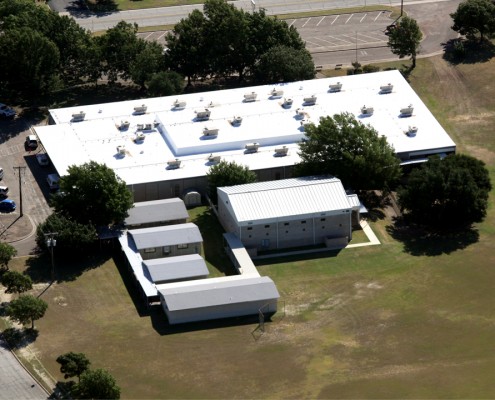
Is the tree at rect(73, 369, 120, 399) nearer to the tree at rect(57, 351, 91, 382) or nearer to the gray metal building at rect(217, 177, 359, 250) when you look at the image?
the tree at rect(57, 351, 91, 382)

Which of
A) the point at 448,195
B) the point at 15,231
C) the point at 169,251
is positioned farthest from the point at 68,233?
the point at 448,195

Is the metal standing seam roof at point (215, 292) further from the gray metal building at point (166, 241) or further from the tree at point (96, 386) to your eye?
the tree at point (96, 386)

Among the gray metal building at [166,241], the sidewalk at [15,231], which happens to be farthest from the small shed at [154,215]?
the sidewalk at [15,231]

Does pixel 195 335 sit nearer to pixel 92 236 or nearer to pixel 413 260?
pixel 92 236

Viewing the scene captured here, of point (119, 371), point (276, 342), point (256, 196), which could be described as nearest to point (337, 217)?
point (256, 196)

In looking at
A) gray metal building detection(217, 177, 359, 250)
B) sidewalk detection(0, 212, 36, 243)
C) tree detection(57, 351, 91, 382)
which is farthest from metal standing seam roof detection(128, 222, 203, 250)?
tree detection(57, 351, 91, 382)

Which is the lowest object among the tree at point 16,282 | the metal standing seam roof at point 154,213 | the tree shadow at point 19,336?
the metal standing seam roof at point 154,213

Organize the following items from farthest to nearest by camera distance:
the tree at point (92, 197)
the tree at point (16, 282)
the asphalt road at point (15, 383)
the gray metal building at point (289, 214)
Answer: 1. the gray metal building at point (289, 214)
2. the tree at point (92, 197)
3. the tree at point (16, 282)
4. the asphalt road at point (15, 383)
